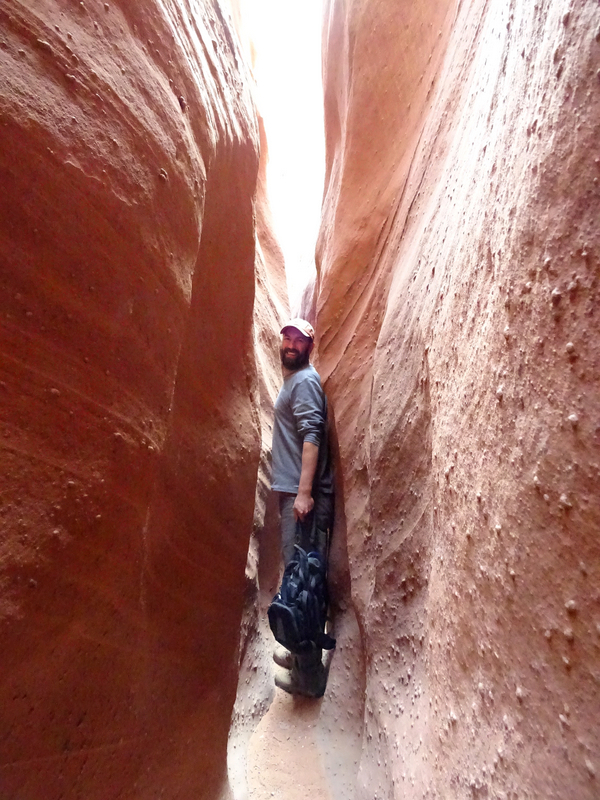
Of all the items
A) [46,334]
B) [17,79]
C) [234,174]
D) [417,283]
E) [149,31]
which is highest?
[234,174]

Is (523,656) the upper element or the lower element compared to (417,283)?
lower

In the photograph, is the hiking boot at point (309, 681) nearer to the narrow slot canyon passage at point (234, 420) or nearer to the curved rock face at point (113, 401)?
the narrow slot canyon passage at point (234, 420)

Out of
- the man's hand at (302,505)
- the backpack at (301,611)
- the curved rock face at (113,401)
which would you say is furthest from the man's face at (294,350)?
the curved rock face at (113,401)

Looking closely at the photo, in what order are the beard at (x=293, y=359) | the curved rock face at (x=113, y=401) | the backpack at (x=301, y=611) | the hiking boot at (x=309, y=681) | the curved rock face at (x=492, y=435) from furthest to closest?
the beard at (x=293, y=359) < the hiking boot at (x=309, y=681) < the backpack at (x=301, y=611) < the curved rock face at (x=113, y=401) < the curved rock face at (x=492, y=435)

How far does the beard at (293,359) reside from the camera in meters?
3.14

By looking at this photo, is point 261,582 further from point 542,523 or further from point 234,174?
point 542,523

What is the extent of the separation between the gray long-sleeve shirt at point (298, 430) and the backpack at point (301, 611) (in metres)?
0.46

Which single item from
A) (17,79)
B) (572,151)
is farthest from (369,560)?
(17,79)

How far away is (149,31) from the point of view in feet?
4.38

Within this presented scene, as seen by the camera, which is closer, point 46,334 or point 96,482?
point 46,334

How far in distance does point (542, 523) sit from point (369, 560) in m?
1.48

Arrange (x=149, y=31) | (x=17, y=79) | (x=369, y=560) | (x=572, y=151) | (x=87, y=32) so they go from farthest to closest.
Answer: (x=369, y=560) < (x=149, y=31) < (x=87, y=32) < (x=17, y=79) < (x=572, y=151)

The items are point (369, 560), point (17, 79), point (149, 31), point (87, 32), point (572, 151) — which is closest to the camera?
point (572, 151)

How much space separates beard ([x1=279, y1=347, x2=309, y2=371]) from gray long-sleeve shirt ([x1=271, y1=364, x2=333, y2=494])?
0.27 ft
